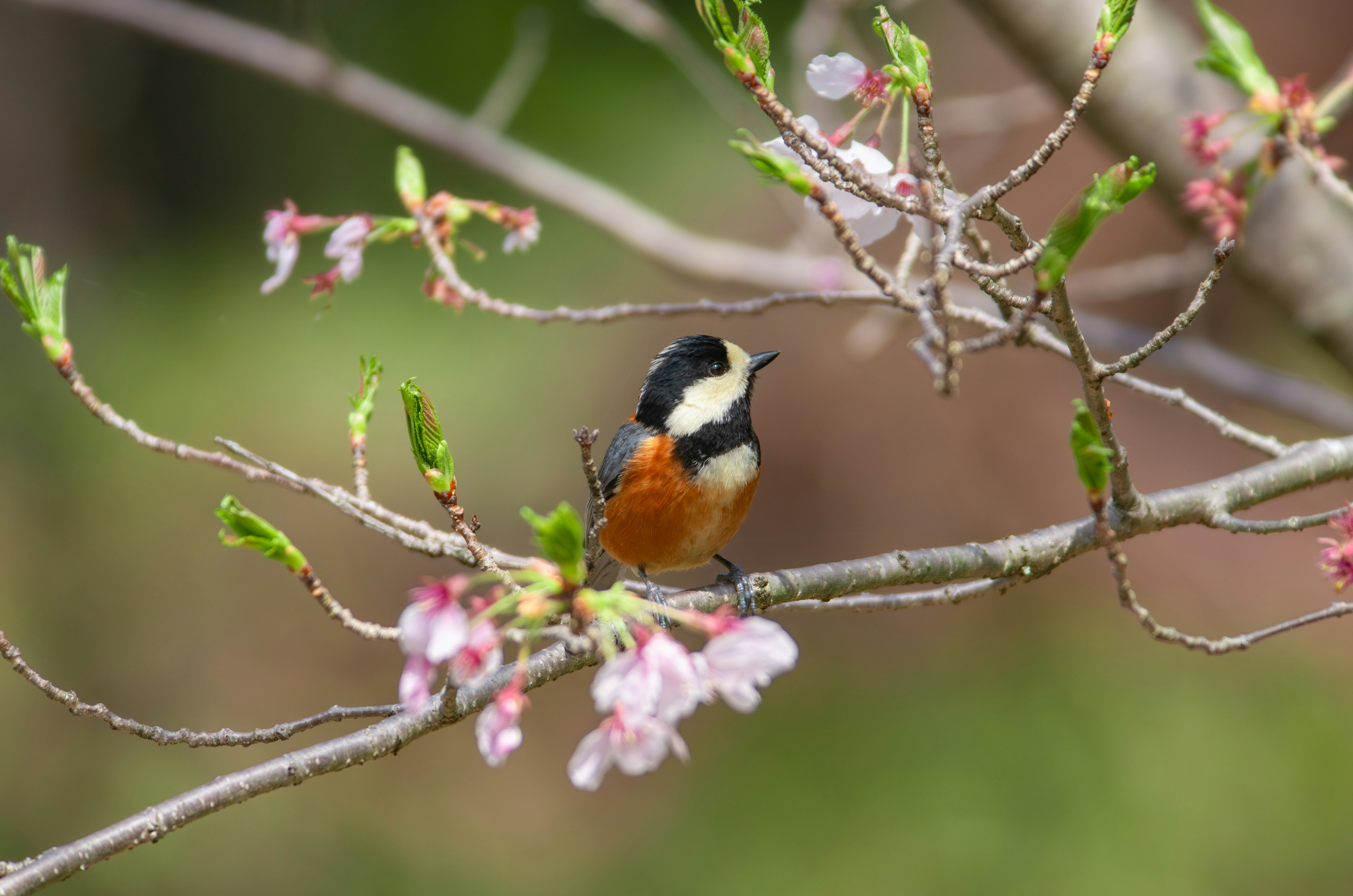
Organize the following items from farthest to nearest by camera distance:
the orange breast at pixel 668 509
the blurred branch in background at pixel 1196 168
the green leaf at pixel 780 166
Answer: the blurred branch in background at pixel 1196 168 < the orange breast at pixel 668 509 < the green leaf at pixel 780 166

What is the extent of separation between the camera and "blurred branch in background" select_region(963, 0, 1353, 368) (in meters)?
2.62

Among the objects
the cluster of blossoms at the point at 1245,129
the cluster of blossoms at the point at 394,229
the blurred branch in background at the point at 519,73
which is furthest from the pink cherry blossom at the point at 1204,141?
the blurred branch in background at the point at 519,73

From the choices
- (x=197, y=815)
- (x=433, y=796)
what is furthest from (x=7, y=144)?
(x=197, y=815)

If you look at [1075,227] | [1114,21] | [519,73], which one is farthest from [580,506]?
[1075,227]

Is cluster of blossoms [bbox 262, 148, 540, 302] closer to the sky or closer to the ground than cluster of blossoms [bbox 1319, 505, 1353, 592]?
closer to the sky

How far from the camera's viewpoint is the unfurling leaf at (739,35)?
1.27 meters

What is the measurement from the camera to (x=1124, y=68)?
264 cm

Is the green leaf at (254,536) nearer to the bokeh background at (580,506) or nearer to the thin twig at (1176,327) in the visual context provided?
the thin twig at (1176,327)

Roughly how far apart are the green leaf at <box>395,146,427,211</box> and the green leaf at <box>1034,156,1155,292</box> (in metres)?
1.46

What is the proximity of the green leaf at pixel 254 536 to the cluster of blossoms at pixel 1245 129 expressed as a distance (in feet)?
5.79

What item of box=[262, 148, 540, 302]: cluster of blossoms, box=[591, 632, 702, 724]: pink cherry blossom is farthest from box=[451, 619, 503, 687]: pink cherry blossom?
box=[262, 148, 540, 302]: cluster of blossoms

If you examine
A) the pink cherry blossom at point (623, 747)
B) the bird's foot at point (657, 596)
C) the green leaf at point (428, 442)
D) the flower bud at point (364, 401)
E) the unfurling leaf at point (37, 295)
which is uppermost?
the unfurling leaf at point (37, 295)

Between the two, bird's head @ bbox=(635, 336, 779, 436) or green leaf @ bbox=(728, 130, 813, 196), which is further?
bird's head @ bbox=(635, 336, 779, 436)

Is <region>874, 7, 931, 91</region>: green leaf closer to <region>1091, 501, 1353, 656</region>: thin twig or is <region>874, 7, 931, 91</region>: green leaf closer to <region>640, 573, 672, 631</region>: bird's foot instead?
<region>1091, 501, 1353, 656</region>: thin twig
